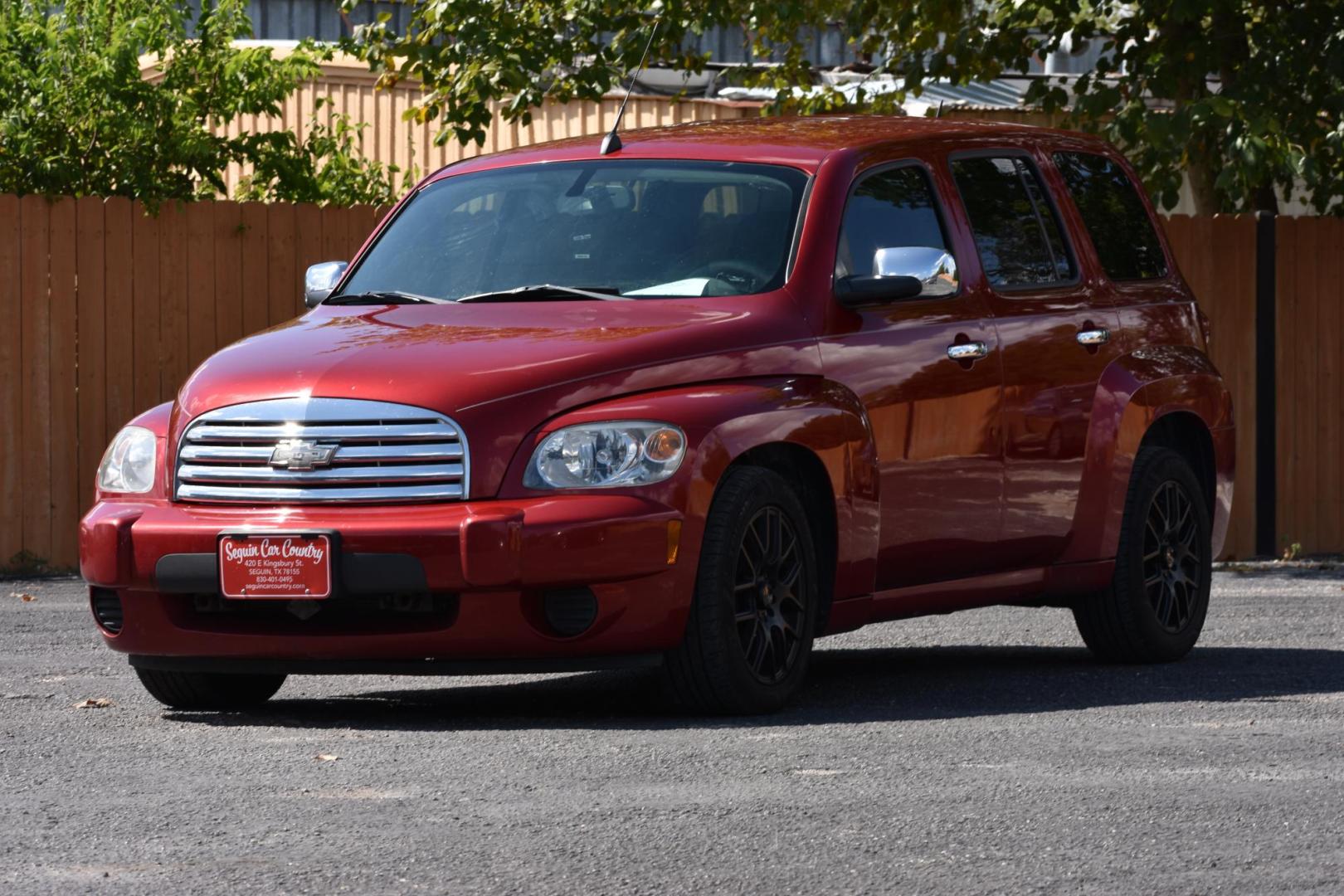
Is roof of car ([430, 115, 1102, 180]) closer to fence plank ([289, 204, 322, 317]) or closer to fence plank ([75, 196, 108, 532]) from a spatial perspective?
fence plank ([75, 196, 108, 532])

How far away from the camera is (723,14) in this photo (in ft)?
50.0

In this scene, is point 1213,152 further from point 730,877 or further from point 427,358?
point 730,877

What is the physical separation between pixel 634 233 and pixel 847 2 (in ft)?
28.4

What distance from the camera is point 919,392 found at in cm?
832

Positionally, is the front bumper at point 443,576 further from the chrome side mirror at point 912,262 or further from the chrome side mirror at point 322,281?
the chrome side mirror at point 322,281

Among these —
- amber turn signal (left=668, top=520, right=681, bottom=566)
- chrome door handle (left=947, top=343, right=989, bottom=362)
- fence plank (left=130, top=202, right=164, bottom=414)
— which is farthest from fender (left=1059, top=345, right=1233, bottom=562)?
fence plank (left=130, top=202, right=164, bottom=414)

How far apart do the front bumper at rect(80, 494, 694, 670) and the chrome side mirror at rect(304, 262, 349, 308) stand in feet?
4.88

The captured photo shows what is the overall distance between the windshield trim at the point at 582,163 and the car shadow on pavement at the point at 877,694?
1.30 m

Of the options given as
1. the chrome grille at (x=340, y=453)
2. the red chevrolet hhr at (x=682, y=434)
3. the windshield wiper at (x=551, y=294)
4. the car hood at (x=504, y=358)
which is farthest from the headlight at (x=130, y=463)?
Result: the windshield wiper at (x=551, y=294)

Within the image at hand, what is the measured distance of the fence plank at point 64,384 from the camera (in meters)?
13.3

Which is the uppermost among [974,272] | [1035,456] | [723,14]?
[723,14]

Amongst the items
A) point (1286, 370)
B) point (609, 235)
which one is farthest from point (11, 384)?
point (1286, 370)

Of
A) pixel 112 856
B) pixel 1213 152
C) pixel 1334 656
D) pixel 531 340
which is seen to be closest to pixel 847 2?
pixel 1213 152

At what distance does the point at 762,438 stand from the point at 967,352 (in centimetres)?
124
